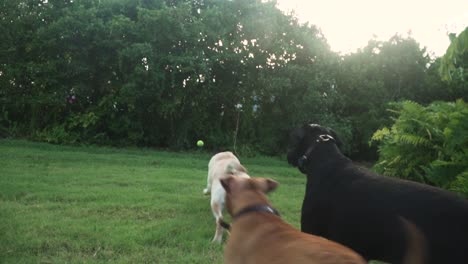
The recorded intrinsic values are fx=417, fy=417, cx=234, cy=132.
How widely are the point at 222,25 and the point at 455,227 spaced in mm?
15477

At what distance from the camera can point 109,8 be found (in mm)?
17828

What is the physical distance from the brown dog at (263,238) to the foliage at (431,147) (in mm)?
2614

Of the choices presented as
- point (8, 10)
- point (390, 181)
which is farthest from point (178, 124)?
point (390, 181)

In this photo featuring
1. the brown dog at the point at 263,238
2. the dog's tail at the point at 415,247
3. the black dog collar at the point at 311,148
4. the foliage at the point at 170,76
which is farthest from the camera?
the foliage at the point at 170,76

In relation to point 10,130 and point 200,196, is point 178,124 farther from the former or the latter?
point 200,196

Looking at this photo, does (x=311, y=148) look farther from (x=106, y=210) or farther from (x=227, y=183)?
(x=106, y=210)

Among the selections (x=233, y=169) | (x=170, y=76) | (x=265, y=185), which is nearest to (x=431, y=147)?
(x=233, y=169)

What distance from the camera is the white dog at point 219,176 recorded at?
18.1ft

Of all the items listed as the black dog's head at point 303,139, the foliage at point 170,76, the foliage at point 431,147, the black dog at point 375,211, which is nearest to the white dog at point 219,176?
the black dog's head at point 303,139

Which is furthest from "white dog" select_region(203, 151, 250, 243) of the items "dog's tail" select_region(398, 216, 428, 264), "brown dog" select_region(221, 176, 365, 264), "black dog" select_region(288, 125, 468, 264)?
"dog's tail" select_region(398, 216, 428, 264)

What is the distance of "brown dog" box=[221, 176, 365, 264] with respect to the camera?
259 centimetres

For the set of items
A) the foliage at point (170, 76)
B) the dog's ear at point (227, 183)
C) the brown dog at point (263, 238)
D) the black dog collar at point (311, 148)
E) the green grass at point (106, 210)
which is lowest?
the green grass at point (106, 210)

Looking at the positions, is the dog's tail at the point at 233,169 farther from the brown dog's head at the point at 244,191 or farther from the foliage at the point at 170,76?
the foliage at the point at 170,76

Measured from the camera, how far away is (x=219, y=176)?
6.49m
